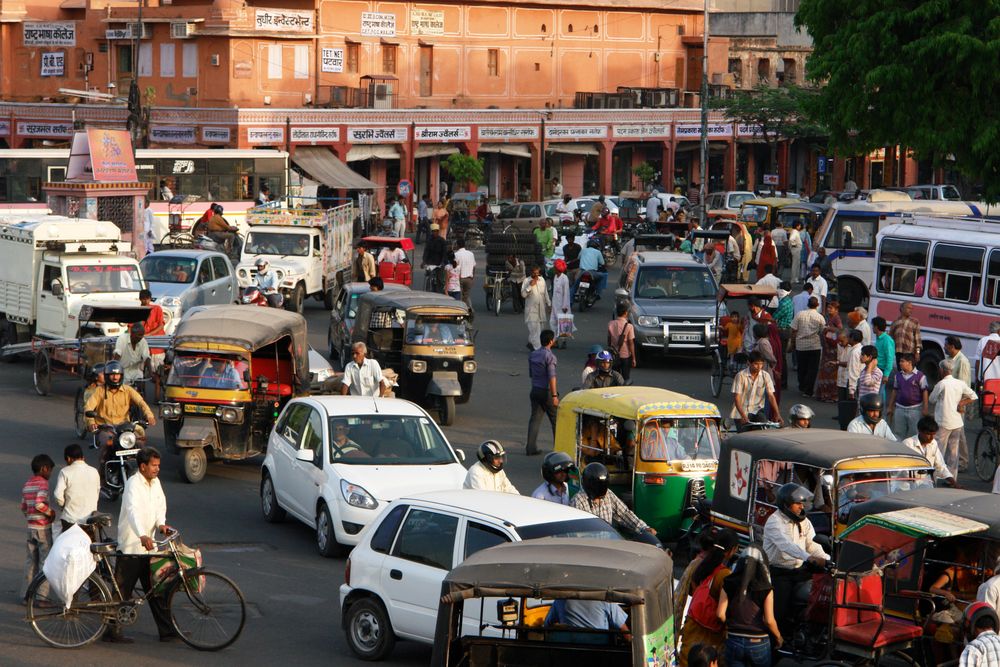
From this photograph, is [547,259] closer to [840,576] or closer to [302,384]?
[302,384]

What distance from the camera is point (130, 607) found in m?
11.4

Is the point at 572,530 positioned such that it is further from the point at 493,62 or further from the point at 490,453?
the point at 493,62

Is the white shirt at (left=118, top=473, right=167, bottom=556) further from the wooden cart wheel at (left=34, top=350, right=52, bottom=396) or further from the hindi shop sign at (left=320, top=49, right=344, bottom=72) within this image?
the hindi shop sign at (left=320, top=49, right=344, bottom=72)

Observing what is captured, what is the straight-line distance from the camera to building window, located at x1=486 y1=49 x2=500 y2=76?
61125 millimetres

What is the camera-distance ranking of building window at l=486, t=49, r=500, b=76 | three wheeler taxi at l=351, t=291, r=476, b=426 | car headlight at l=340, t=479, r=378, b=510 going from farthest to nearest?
1. building window at l=486, t=49, r=500, b=76
2. three wheeler taxi at l=351, t=291, r=476, b=426
3. car headlight at l=340, t=479, r=378, b=510

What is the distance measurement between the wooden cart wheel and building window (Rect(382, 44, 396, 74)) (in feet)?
120

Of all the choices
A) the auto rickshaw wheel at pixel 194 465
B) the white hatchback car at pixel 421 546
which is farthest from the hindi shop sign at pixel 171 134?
the white hatchback car at pixel 421 546

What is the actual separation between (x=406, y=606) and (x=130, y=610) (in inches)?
86.9

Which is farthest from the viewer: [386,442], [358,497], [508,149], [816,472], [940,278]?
[508,149]

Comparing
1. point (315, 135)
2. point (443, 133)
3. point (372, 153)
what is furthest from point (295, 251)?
point (443, 133)

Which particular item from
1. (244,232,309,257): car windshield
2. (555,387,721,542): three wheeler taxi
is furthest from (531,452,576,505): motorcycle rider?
(244,232,309,257): car windshield

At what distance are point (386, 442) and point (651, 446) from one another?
102 inches

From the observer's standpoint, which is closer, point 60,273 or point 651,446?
point 651,446

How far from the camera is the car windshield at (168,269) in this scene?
1064 inches
